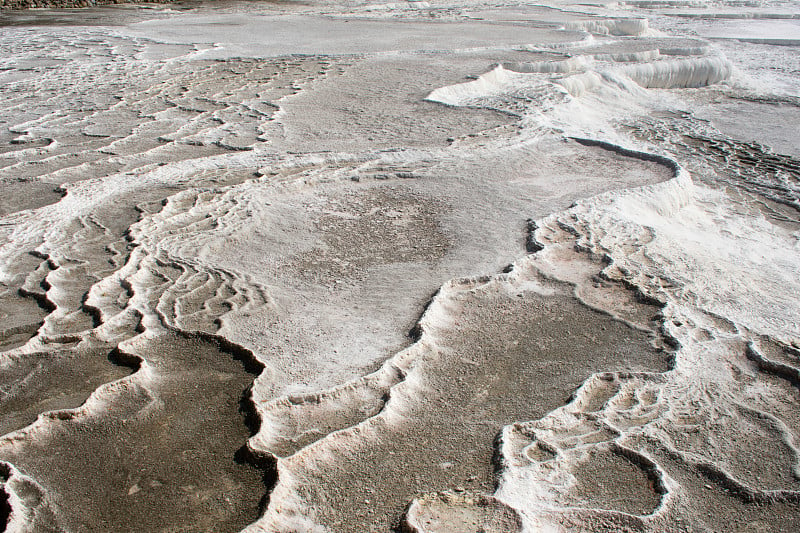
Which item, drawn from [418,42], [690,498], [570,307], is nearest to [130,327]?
[570,307]

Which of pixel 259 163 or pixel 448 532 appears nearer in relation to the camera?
pixel 448 532

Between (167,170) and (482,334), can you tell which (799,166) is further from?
(167,170)

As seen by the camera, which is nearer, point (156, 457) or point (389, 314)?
point (156, 457)

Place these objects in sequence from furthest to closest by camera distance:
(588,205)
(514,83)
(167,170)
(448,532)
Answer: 1. (514,83)
2. (167,170)
3. (588,205)
4. (448,532)

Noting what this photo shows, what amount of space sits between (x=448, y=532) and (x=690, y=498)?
2.10 ft

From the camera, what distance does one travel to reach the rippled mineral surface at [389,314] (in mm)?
1839

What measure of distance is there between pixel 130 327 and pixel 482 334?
1242 mm

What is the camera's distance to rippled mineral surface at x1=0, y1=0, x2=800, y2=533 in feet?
6.03

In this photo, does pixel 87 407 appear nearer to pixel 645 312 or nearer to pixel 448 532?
pixel 448 532

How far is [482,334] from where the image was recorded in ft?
8.70

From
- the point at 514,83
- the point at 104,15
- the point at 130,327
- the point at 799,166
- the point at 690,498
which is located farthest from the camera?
the point at 104,15

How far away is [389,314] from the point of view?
2777 mm

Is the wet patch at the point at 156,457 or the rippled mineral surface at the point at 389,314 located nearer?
the wet patch at the point at 156,457

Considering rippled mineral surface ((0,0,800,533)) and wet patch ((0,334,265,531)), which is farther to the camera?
rippled mineral surface ((0,0,800,533))
